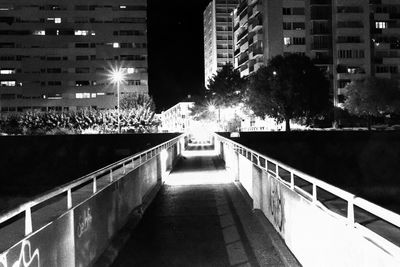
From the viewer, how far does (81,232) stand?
7.20 m

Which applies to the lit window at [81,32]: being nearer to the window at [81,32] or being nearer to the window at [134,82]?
the window at [81,32]

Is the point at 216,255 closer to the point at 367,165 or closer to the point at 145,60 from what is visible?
the point at 367,165

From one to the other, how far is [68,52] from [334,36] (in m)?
73.2

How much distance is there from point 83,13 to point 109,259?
150 m

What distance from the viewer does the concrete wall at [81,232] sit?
5040mm

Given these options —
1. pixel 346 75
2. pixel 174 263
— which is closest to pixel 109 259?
pixel 174 263

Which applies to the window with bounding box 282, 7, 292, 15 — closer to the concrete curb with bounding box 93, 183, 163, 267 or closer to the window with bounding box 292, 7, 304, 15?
the window with bounding box 292, 7, 304, 15

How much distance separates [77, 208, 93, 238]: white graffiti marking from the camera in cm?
715

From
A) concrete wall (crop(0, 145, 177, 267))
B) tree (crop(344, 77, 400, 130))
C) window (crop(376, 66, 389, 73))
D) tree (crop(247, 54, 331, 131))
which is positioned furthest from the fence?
window (crop(376, 66, 389, 73))

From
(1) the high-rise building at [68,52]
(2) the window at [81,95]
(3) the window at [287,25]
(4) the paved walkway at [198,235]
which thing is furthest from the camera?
(2) the window at [81,95]

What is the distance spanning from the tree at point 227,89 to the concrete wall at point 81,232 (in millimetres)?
106736

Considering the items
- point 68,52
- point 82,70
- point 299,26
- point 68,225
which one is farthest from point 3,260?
point 68,52

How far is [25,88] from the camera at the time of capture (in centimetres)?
14362

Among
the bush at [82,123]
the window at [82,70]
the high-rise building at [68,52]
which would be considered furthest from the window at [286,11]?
the window at [82,70]
